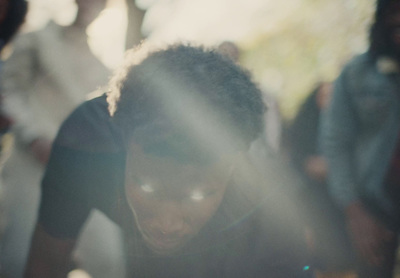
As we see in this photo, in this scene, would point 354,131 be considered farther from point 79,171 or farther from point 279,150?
point 79,171

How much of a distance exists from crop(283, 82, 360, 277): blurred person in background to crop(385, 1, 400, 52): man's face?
0.60 m

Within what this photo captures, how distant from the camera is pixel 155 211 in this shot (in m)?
1.77

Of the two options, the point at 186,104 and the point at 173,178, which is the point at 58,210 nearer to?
the point at 173,178

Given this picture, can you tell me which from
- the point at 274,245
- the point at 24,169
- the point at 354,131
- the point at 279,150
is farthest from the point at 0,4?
the point at 279,150

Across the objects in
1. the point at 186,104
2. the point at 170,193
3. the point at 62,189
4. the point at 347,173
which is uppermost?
the point at 347,173

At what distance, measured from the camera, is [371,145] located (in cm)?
268

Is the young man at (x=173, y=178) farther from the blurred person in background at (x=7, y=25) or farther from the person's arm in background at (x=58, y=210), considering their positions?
the blurred person in background at (x=7, y=25)

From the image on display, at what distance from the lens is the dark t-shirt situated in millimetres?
1895

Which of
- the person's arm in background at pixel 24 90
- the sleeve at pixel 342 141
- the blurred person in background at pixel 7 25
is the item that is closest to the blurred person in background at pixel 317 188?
the sleeve at pixel 342 141

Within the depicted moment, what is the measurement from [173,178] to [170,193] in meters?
0.07

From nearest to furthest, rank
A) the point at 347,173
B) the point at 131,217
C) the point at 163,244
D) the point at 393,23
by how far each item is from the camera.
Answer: the point at 163,244, the point at 131,217, the point at 393,23, the point at 347,173

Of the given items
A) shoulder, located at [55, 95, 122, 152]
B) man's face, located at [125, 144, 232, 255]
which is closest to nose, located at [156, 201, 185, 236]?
man's face, located at [125, 144, 232, 255]

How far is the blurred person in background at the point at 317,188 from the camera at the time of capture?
3064 mm

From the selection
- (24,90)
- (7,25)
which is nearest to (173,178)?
(24,90)
